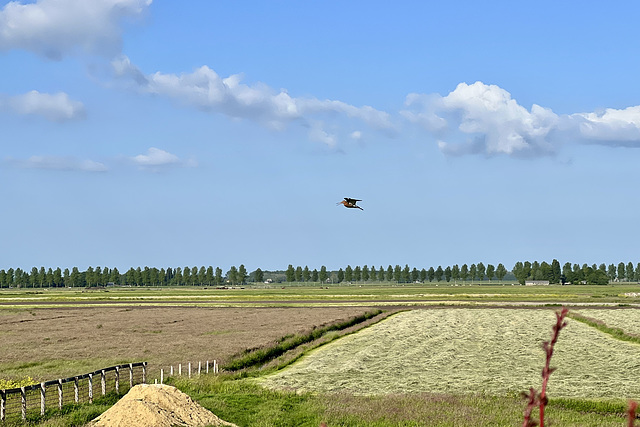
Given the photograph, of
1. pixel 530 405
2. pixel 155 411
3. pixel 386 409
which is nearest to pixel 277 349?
pixel 386 409

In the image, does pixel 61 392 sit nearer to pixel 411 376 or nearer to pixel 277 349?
pixel 411 376

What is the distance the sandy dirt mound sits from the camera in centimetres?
2541

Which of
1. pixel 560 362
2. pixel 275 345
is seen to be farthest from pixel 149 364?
pixel 560 362

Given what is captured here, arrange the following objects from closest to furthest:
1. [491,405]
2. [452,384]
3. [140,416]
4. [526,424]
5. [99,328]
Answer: [526,424]
[140,416]
[491,405]
[452,384]
[99,328]

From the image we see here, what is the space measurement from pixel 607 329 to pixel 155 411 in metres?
63.2

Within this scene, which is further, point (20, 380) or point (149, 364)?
point (149, 364)

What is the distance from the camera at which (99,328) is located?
7900cm

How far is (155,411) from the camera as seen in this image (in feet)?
84.8

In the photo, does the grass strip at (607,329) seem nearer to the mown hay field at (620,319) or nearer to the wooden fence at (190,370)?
the mown hay field at (620,319)

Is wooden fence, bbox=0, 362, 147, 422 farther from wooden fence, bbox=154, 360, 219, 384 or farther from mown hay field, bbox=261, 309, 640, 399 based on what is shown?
mown hay field, bbox=261, 309, 640, 399

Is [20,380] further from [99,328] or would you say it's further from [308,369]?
[99,328]

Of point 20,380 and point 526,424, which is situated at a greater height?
point 526,424

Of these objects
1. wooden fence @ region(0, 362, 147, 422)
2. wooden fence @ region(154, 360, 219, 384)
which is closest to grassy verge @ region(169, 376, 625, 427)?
wooden fence @ region(0, 362, 147, 422)

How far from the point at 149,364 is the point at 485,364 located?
23.1 m
